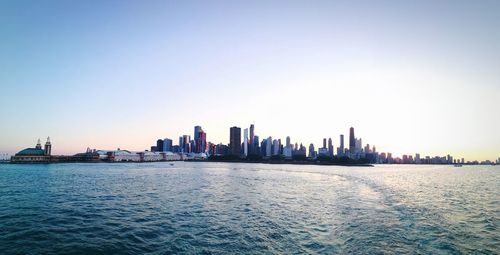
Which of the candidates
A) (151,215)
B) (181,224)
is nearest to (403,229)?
(181,224)

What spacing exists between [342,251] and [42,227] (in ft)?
83.0

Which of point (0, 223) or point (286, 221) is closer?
point (0, 223)

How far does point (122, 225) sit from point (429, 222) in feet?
102

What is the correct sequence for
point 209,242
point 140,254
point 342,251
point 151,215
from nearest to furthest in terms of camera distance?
point 140,254
point 342,251
point 209,242
point 151,215

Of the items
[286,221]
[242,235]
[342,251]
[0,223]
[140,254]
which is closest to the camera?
[140,254]

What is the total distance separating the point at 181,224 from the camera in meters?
26.4

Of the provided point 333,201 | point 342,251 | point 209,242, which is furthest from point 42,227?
point 333,201

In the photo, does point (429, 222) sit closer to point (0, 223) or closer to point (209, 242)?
point (209, 242)

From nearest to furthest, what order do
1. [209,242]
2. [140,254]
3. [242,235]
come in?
[140,254], [209,242], [242,235]

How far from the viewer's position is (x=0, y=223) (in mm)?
25328

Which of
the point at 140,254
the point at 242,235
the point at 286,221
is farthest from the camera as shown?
the point at 286,221

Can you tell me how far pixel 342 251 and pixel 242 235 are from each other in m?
8.00

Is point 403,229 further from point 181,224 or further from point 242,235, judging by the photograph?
point 181,224

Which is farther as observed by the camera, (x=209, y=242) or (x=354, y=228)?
(x=354, y=228)
